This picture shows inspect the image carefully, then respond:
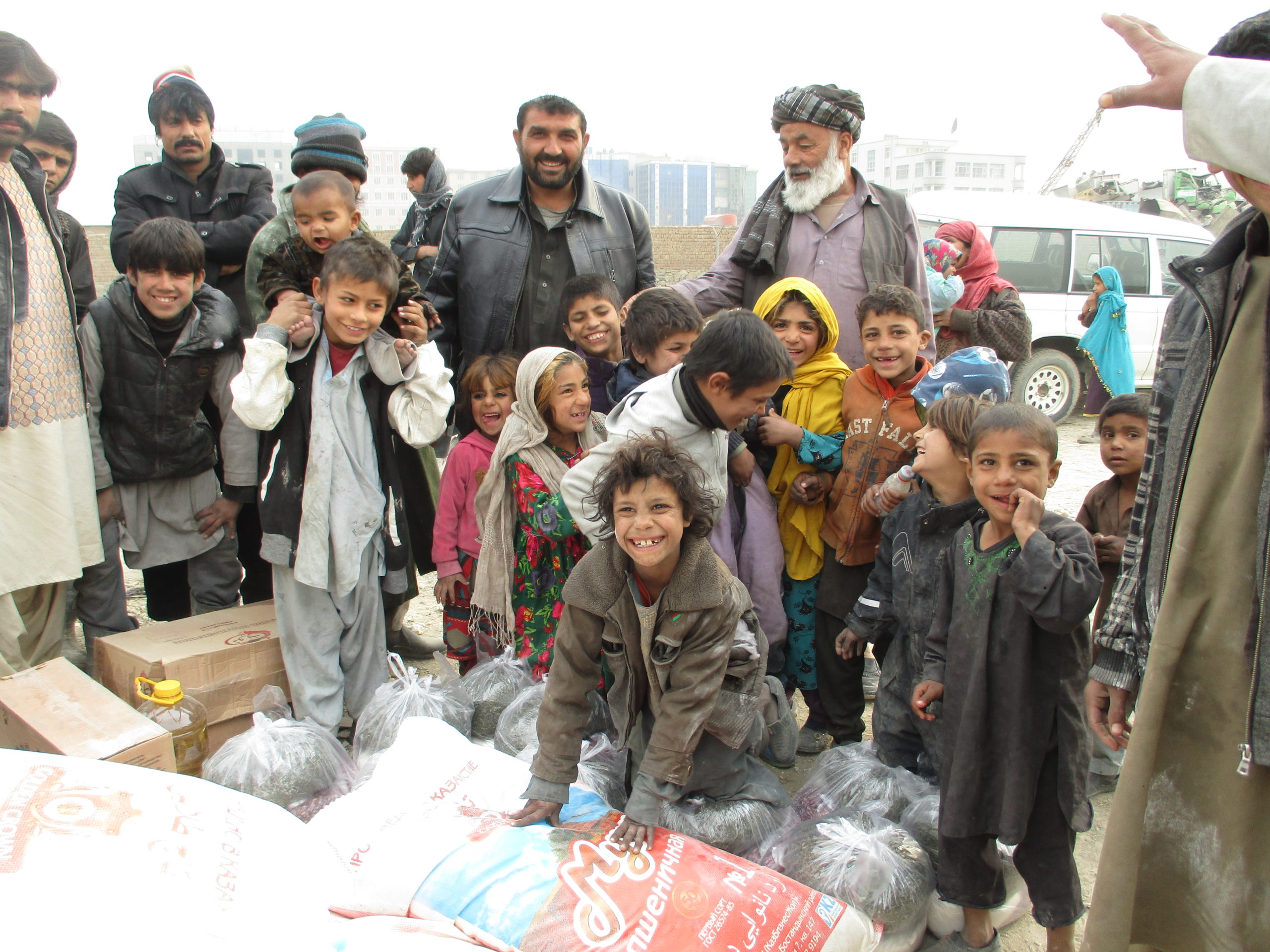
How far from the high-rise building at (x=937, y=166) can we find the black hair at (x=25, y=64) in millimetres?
37586

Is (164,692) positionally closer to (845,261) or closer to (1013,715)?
(1013,715)

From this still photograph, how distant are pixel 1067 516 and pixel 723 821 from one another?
4.44 feet

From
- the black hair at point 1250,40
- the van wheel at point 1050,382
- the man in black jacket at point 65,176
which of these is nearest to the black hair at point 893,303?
the black hair at point 1250,40

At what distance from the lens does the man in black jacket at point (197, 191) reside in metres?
3.65

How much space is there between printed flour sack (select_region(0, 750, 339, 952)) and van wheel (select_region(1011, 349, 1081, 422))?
26.5 ft

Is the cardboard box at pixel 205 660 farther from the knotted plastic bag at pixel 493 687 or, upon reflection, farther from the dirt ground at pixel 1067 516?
the dirt ground at pixel 1067 516

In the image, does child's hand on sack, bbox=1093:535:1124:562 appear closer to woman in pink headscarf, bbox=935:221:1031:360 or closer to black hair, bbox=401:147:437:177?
woman in pink headscarf, bbox=935:221:1031:360

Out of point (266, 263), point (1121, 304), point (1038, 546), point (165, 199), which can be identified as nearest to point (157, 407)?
point (266, 263)

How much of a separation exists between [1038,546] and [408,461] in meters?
2.26

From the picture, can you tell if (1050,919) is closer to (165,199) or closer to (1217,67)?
(1217,67)

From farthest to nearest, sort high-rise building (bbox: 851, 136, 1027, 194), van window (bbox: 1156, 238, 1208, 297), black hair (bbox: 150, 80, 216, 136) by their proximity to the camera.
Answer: high-rise building (bbox: 851, 136, 1027, 194), van window (bbox: 1156, 238, 1208, 297), black hair (bbox: 150, 80, 216, 136)

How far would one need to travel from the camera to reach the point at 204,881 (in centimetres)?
145

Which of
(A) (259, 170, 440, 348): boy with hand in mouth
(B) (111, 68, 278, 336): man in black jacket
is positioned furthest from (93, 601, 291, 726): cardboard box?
(B) (111, 68, 278, 336): man in black jacket

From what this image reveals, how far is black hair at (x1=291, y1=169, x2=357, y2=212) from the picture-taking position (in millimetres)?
2949
